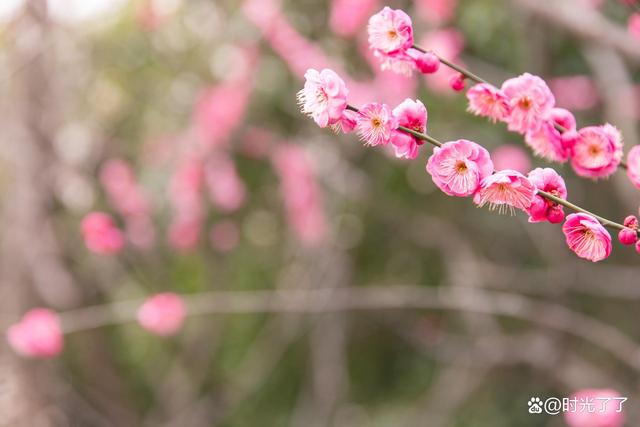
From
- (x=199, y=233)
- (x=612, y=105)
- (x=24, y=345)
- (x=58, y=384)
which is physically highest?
(x=199, y=233)

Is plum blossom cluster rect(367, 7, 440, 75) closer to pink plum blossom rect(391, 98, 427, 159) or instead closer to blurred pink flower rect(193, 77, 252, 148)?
pink plum blossom rect(391, 98, 427, 159)

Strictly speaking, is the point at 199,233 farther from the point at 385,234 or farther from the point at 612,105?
the point at 612,105

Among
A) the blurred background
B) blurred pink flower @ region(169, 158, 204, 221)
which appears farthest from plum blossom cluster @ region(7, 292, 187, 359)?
blurred pink flower @ region(169, 158, 204, 221)

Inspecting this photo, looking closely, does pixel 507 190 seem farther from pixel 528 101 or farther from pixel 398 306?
pixel 398 306

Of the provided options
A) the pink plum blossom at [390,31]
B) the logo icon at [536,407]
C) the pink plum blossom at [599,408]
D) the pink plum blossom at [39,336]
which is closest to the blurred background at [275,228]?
the pink plum blossom at [39,336]

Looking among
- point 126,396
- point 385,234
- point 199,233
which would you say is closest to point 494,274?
point 385,234

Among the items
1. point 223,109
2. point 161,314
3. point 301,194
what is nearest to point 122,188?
point 223,109
